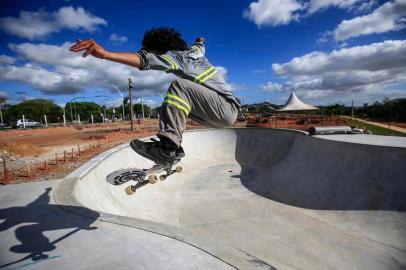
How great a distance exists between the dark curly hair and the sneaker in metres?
1.28

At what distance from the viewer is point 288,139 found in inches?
615

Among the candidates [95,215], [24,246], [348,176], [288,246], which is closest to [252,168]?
[348,176]

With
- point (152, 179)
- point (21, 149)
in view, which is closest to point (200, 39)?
point (152, 179)

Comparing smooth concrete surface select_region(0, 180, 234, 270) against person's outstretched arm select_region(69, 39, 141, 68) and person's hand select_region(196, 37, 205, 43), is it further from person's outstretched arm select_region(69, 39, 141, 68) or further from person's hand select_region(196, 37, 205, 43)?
person's hand select_region(196, 37, 205, 43)

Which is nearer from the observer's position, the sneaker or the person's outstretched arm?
the person's outstretched arm

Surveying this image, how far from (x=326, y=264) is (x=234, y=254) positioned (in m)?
3.82

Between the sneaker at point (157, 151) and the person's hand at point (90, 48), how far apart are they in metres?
1.33

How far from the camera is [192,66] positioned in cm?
313

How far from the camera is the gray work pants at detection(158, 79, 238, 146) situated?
10.2 feet

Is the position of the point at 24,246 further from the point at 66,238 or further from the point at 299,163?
the point at 299,163

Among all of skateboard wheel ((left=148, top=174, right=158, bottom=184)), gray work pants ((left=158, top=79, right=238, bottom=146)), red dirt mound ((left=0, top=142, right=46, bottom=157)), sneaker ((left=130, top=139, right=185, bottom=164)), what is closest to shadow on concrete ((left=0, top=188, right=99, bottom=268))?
skateboard wheel ((left=148, top=174, right=158, bottom=184))

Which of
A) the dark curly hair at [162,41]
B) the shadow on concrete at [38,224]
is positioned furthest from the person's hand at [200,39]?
the shadow on concrete at [38,224]

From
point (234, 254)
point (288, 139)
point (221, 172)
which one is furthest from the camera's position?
point (288, 139)

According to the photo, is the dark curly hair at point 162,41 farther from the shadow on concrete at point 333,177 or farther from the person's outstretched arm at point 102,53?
the shadow on concrete at point 333,177
